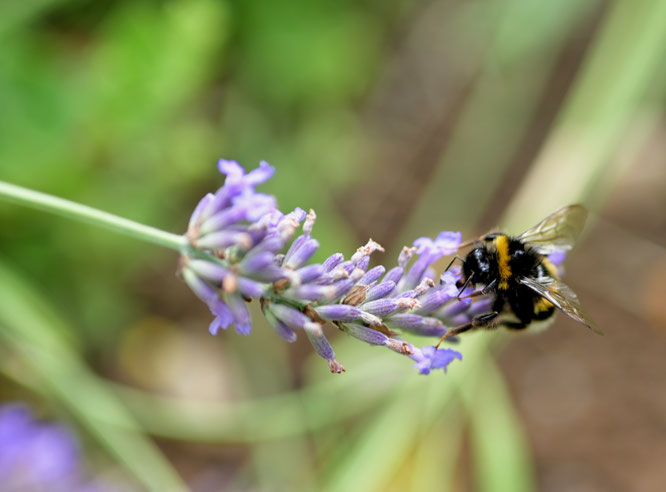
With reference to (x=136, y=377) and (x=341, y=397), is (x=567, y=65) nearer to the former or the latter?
(x=341, y=397)

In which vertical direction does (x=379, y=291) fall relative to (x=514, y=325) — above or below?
above

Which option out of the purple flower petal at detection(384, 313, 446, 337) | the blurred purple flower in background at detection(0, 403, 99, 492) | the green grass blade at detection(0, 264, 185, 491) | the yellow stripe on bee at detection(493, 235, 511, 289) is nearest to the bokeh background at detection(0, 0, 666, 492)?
the green grass blade at detection(0, 264, 185, 491)

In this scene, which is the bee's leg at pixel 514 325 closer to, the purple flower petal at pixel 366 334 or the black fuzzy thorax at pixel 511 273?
the black fuzzy thorax at pixel 511 273

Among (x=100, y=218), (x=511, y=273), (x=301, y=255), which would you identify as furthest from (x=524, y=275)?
(x=100, y=218)

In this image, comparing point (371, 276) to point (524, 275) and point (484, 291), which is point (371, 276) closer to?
point (484, 291)

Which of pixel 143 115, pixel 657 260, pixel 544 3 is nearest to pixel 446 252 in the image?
pixel 143 115
